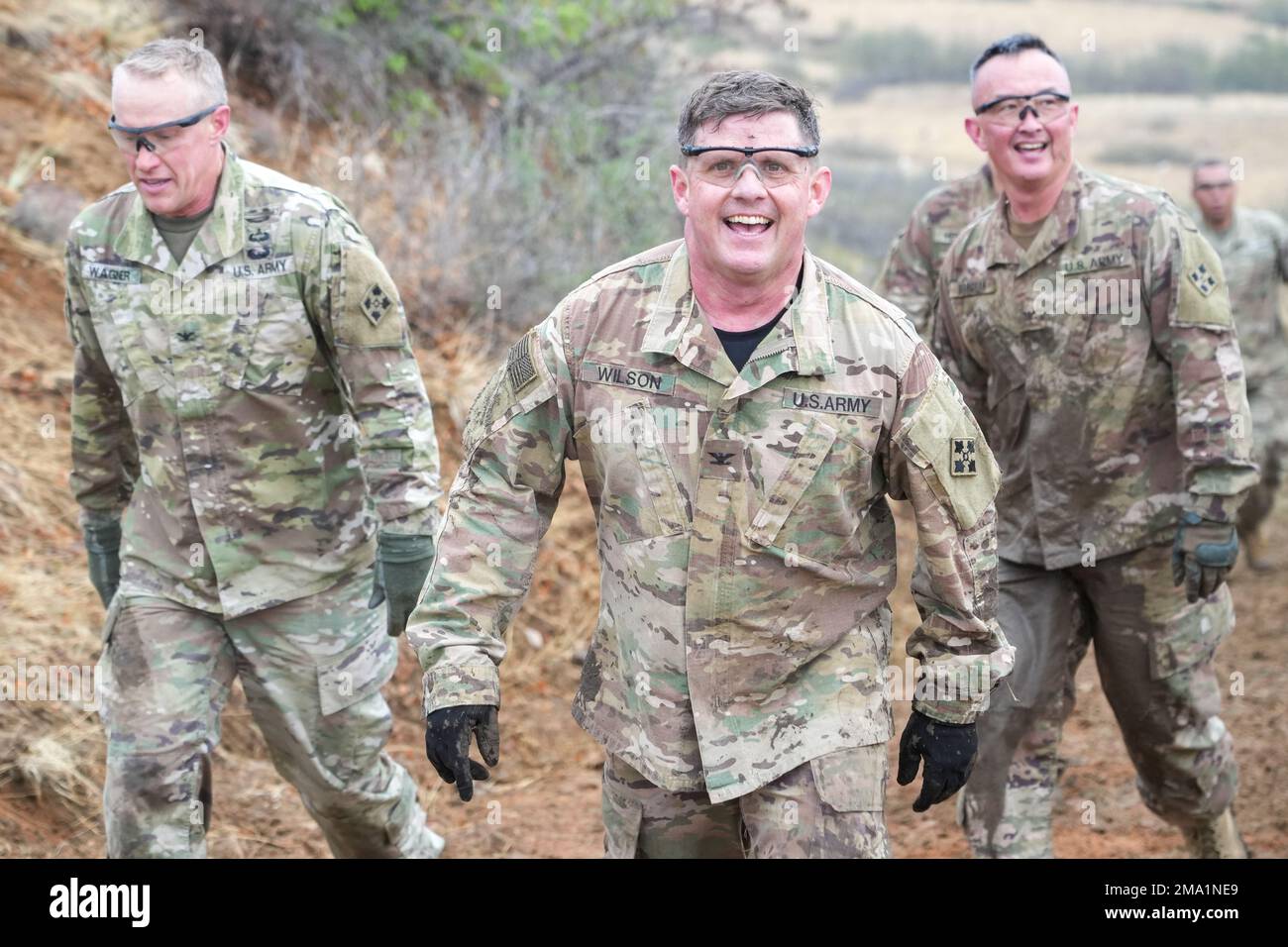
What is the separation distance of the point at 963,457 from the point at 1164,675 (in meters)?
1.92

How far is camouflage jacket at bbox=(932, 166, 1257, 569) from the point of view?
16.1 ft

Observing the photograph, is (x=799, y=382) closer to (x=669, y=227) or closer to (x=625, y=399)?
(x=625, y=399)

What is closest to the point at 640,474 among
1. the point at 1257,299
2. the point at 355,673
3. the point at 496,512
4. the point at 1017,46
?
the point at 496,512

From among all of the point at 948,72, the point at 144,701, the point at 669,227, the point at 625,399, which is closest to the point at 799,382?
the point at 625,399

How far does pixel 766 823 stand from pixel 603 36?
28.6ft

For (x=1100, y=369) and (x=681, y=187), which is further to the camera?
(x=1100, y=369)

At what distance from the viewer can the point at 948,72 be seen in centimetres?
2202

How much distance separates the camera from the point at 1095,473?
523 centimetres

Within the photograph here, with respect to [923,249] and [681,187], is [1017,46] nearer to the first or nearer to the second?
[923,249]

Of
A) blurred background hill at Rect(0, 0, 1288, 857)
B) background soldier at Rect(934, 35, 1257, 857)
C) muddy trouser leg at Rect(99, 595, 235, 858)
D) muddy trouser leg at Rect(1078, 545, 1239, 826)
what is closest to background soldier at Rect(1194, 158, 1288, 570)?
blurred background hill at Rect(0, 0, 1288, 857)

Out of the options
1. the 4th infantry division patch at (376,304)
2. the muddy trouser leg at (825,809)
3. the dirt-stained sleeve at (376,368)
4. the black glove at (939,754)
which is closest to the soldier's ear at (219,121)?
the dirt-stained sleeve at (376,368)

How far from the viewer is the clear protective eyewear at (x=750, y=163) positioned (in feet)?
12.0

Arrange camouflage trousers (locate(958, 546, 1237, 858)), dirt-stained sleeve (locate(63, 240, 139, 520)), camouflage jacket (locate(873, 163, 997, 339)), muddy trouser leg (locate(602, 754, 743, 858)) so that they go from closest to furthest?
1. muddy trouser leg (locate(602, 754, 743, 858))
2. dirt-stained sleeve (locate(63, 240, 139, 520))
3. camouflage trousers (locate(958, 546, 1237, 858))
4. camouflage jacket (locate(873, 163, 997, 339))

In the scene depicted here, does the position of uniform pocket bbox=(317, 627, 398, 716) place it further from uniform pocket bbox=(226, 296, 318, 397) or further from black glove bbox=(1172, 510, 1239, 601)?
black glove bbox=(1172, 510, 1239, 601)
